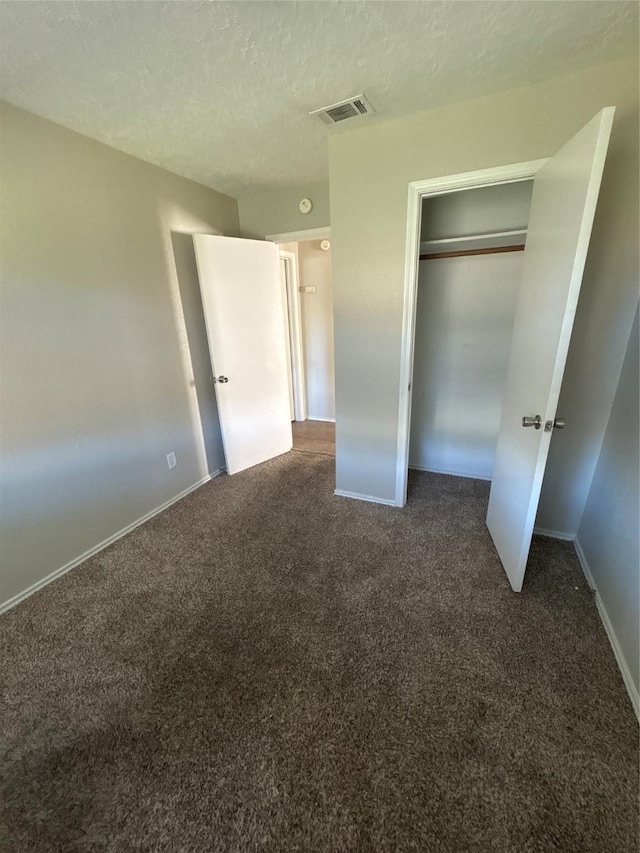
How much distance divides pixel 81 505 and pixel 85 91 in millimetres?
2100

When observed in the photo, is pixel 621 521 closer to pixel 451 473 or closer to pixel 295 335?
pixel 451 473

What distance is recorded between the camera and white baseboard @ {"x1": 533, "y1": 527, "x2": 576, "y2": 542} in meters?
2.06

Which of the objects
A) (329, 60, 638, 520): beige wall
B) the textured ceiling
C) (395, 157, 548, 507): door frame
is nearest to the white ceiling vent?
the textured ceiling

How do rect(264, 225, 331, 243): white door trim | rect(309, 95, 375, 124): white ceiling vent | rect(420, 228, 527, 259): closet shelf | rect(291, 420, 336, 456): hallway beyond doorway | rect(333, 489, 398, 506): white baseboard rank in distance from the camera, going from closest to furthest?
rect(309, 95, 375, 124): white ceiling vent, rect(420, 228, 527, 259): closet shelf, rect(333, 489, 398, 506): white baseboard, rect(264, 225, 331, 243): white door trim, rect(291, 420, 336, 456): hallway beyond doorway

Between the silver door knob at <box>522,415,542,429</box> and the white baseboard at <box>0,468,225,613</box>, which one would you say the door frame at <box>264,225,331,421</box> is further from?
the silver door knob at <box>522,415,542,429</box>

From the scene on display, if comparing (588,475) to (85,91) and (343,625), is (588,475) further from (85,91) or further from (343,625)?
(85,91)

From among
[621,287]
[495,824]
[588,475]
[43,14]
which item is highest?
[43,14]

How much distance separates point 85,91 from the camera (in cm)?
149

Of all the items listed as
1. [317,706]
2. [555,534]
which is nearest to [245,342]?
[317,706]

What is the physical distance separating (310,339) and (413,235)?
2456 mm

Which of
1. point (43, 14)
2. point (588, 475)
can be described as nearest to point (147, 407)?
point (43, 14)

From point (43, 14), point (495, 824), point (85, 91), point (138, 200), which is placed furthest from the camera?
point (138, 200)

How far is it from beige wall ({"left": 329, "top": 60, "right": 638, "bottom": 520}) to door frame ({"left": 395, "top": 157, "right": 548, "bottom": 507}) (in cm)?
4

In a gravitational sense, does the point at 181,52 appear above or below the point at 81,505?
above
